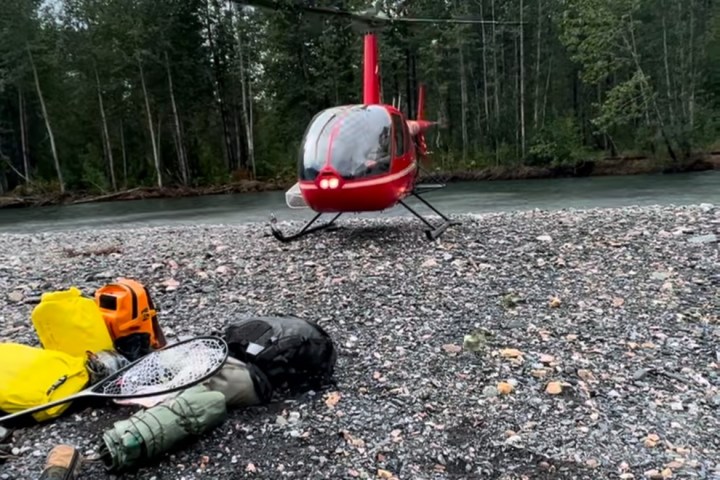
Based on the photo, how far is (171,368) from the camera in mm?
3328

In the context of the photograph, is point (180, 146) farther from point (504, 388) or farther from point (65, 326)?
point (504, 388)

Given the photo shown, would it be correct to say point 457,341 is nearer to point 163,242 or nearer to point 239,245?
point 239,245

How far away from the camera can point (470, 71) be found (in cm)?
3142

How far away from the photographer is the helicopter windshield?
699 centimetres

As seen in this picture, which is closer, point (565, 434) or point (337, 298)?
point (565, 434)

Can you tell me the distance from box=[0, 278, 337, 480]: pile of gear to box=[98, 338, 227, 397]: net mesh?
→ 13 millimetres

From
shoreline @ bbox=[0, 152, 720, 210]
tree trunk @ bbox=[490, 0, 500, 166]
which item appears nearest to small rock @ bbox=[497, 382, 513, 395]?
shoreline @ bbox=[0, 152, 720, 210]

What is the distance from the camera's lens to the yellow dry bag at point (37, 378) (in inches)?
122

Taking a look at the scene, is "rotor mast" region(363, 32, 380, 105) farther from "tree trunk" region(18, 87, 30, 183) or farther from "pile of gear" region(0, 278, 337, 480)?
"tree trunk" region(18, 87, 30, 183)

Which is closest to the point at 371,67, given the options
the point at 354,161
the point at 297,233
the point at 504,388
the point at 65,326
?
the point at 354,161

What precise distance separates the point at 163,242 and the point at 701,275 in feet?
23.9

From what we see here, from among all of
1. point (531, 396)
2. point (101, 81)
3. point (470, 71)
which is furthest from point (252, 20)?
point (531, 396)

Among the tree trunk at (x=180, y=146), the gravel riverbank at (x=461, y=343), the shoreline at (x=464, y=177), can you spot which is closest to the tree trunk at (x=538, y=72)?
the shoreline at (x=464, y=177)

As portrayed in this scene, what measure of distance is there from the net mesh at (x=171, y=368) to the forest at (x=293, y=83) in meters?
24.4
